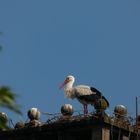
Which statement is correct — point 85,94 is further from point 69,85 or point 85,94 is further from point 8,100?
point 8,100

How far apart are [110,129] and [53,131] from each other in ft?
8.98

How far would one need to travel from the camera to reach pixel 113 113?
2759 centimetres

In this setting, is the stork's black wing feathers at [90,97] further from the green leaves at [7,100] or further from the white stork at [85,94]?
the green leaves at [7,100]

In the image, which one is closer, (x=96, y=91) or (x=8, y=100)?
(x=8, y=100)

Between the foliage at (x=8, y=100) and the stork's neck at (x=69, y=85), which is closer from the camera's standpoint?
the foliage at (x=8, y=100)

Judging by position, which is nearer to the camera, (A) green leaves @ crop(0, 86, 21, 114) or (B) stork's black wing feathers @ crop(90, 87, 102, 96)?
(A) green leaves @ crop(0, 86, 21, 114)

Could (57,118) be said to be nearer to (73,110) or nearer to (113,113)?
(73,110)

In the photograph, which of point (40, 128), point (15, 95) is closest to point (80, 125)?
point (40, 128)

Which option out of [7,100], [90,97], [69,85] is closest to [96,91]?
[90,97]

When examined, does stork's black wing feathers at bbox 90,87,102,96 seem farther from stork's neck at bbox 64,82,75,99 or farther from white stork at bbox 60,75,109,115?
stork's neck at bbox 64,82,75,99

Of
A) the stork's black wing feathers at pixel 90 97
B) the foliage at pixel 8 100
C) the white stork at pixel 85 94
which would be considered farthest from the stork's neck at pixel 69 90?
the foliage at pixel 8 100

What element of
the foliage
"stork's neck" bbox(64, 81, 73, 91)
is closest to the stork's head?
"stork's neck" bbox(64, 81, 73, 91)

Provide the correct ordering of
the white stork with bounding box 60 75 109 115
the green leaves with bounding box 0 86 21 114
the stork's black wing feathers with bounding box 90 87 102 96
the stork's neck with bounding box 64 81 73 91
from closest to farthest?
the green leaves with bounding box 0 86 21 114 < the white stork with bounding box 60 75 109 115 < the stork's black wing feathers with bounding box 90 87 102 96 < the stork's neck with bounding box 64 81 73 91

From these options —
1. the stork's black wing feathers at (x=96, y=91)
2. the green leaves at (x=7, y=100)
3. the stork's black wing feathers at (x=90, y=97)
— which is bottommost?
the green leaves at (x=7, y=100)
